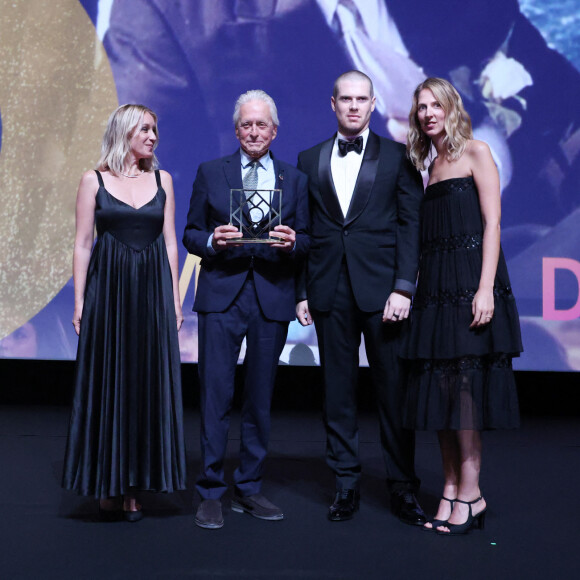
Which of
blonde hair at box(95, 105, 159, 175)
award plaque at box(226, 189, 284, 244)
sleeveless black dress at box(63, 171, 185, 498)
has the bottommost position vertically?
sleeveless black dress at box(63, 171, 185, 498)

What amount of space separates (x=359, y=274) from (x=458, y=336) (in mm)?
406

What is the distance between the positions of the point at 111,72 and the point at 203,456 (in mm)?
3008

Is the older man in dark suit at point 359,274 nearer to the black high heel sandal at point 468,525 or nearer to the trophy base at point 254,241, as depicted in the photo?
the black high heel sandal at point 468,525

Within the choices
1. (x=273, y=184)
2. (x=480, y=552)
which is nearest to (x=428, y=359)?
(x=480, y=552)

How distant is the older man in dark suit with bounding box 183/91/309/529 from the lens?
245 cm

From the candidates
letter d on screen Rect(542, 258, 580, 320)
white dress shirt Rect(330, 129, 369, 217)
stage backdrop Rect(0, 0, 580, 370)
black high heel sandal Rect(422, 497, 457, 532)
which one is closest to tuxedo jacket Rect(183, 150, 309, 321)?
white dress shirt Rect(330, 129, 369, 217)

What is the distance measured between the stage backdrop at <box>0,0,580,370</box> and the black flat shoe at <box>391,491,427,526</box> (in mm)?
2047

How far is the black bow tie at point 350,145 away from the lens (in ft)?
8.21

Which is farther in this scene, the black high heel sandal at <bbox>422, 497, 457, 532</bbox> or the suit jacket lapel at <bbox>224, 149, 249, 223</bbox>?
the suit jacket lapel at <bbox>224, 149, 249, 223</bbox>

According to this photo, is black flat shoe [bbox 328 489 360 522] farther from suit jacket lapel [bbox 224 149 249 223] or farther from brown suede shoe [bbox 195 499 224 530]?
suit jacket lapel [bbox 224 149 249 223]

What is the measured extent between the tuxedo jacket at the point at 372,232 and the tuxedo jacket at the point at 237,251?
0.09 m

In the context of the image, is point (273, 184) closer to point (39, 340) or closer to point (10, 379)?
point (39, 340)

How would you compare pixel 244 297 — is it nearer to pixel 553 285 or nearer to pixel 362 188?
pixel 362 188

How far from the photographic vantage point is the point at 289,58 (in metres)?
4.49
